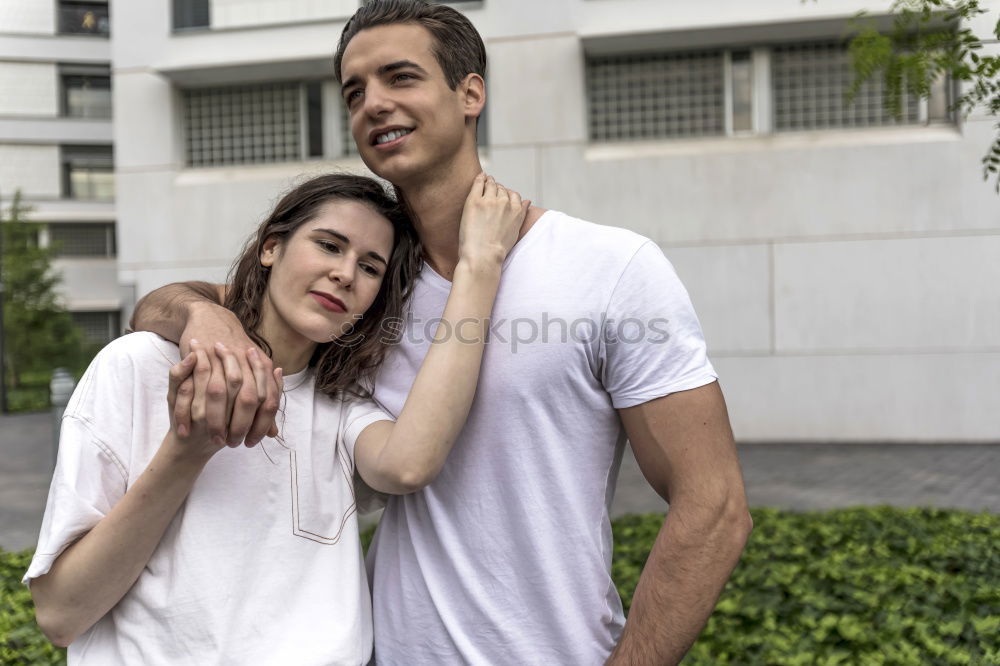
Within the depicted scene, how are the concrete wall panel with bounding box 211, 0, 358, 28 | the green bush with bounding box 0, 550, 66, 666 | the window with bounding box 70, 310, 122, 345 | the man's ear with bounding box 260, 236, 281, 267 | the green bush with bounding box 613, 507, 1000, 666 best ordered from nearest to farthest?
the man's ear with bounding box 260, 236, 281, 267, the green bush with bounding box 613, 507, 1000, 666, the green bush with bounding box 0, 550, 66, 666, the concrete wall panel with bounding box 211, 0, 358, 28, the window with bounding box 70, 310, 122, 345

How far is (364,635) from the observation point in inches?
75.5

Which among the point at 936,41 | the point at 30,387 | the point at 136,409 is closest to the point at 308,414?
the point at 136,409

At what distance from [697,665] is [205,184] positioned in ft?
33.9

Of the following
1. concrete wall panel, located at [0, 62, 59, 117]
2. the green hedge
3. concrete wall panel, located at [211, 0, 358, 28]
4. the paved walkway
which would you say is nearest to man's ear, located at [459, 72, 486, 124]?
the green hedge

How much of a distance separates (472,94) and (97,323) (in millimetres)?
41957

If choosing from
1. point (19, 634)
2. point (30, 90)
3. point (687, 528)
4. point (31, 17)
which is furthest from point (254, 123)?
point (31, 17)

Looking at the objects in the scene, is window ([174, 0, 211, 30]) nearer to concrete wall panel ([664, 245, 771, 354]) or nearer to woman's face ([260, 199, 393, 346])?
concrete wall panel ([664, 245, 771, 354])

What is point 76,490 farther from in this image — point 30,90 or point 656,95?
point 30,90

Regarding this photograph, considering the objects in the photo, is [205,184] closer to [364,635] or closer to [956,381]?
[956,381]

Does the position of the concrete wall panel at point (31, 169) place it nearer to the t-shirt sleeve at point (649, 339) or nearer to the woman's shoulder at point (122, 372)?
the woman's shoulder at point (122, 372)

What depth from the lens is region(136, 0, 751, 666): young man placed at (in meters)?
1.75

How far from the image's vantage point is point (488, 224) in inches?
74.5

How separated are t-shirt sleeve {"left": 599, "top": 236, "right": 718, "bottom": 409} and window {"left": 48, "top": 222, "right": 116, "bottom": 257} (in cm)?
4179

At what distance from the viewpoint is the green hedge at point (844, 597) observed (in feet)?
13.9
